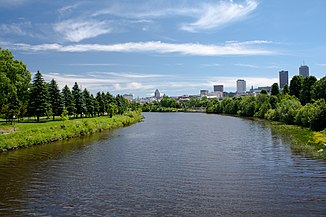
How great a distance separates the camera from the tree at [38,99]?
5488 centimetres

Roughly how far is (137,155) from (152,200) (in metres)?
13.3

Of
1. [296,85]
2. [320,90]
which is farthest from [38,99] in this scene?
[296,85]

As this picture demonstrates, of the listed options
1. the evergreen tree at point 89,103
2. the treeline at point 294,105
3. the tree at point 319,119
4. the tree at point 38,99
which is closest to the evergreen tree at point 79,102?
the evergreen tree at point 89,103

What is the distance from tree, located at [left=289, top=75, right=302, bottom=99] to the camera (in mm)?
84137

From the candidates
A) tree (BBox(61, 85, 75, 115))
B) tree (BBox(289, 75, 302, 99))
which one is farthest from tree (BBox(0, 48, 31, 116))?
tree (BBox(289, 75, 302, 99))

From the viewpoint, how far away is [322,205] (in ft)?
49.6

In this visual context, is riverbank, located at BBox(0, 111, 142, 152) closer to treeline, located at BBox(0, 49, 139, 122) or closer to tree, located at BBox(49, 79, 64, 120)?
treeline, located at BBox(0, 49, 139, 122)

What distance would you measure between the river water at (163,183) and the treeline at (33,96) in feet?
58.4

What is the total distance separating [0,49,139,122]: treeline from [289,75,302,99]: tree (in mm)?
48712

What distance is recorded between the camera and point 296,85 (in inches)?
3329

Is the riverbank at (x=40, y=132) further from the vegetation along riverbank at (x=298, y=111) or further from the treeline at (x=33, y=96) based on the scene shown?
the vegetation along riverbank at (x=298, y=111)

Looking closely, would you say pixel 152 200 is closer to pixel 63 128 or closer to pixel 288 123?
pixel 63 128

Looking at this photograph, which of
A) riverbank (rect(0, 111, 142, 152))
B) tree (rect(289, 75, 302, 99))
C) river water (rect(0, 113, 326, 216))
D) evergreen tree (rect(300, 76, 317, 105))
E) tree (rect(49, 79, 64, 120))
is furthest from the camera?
tree (rect(289, 75, 302, 99))

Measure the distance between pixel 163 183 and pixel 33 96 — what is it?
43604mm
